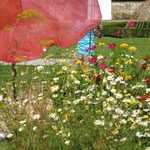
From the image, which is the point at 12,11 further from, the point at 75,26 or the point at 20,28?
the point at 75,26

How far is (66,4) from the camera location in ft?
12.1

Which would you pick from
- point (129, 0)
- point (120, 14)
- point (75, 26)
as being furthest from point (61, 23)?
point (129, 0)

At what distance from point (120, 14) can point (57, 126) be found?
27.8 m

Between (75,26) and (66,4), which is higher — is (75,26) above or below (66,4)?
below

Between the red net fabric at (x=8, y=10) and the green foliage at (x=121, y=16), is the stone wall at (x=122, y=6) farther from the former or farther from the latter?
the red net fabric at (x=8, y=10)

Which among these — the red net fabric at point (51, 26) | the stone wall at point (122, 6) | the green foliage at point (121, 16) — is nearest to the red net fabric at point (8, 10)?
the red net fabric at point (51, 26)

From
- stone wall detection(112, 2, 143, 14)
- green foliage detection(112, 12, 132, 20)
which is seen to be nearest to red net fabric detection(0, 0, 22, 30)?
green foliage detection(112, 12, 132, 20)

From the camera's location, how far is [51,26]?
12.2 feet

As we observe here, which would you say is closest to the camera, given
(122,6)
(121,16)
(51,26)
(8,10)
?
(8,10)

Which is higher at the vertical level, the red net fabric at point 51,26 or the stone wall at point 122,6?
the red net fabric at point 51,26

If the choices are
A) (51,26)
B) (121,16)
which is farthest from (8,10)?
Answer: (121,16)

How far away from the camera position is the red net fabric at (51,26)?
143 inches

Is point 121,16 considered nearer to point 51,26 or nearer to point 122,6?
point 122,6

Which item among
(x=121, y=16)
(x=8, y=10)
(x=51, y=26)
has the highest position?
(x=8, y=10)
